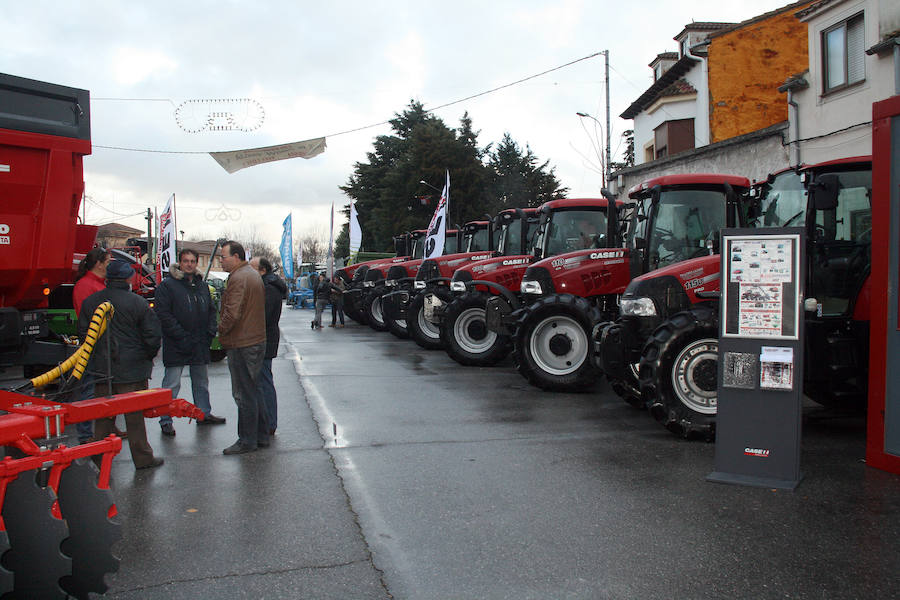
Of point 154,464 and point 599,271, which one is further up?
point 599,271

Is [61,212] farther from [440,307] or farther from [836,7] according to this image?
[836,7]

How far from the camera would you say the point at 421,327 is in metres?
14.6

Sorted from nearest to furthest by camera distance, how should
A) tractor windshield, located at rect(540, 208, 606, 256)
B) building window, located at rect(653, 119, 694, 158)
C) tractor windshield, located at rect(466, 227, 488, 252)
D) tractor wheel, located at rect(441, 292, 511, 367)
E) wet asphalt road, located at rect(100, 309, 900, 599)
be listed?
wet asphalt road, located at rect(100, 309, 900, 599)
tractor windshield, located at rect(540, 208, 606, 256)
tractor wheel, located at rect(441, 292, 511, 367)
tractor windshield, located at rect(466, 227, 488, 252)
building window, located at rect(653, 119, 694, 158)

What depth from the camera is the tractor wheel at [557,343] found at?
9172 millimetres

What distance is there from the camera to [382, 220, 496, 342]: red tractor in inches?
607

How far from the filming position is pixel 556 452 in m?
6.27

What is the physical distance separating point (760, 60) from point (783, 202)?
669 inches

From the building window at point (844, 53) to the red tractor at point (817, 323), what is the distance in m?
10.1

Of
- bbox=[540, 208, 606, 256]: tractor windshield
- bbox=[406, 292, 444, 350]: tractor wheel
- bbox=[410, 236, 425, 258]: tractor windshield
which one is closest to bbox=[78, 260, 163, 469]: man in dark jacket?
bbox=[540, 208, 606, 256]: tractor windshield

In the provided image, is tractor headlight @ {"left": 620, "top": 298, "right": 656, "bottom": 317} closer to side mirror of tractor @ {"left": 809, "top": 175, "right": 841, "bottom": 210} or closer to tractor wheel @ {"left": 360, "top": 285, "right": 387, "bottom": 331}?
side mirror of tractor @ {"left": 809, "top": 175, "right": 841, "bottom": 210}

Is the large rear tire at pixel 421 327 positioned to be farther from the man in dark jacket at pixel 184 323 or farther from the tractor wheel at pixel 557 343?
the man in dark jacket at pixel 184 323

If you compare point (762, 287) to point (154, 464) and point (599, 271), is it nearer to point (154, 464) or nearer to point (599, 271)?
point (599, 271)

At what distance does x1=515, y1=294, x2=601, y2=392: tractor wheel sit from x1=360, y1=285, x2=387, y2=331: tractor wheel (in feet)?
32.4

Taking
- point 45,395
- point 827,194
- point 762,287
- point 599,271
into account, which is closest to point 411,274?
point 599,271
